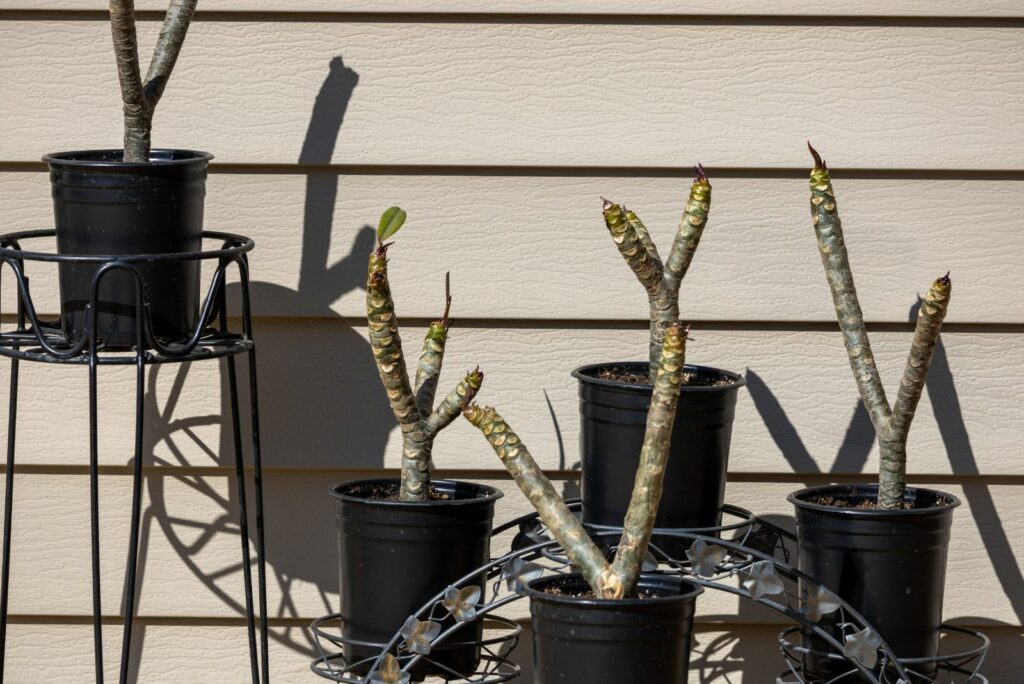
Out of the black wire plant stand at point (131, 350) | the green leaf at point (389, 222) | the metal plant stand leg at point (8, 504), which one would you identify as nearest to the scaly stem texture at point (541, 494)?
the green leaf at point (389, 222)

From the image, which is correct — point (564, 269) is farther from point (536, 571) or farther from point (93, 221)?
point (93, 221)

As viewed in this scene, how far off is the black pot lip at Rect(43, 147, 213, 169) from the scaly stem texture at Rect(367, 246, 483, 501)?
9.5 inches

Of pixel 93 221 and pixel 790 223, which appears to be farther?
pixel 790 223

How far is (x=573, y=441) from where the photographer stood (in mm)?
1631

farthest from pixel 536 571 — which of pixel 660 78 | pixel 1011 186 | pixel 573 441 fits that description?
pixel 1011 186

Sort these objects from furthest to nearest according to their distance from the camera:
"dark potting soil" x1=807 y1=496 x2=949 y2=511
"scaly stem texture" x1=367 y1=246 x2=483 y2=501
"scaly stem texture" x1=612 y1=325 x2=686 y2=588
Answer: "dark potting soil" x1=807 y1=496 x2=949 y2=511 → "scaly stem texture" x1=367 y1=246 x2=483 y2=501 → "scaly stem texture" x1=612 y1=325 x2=686 y2=588

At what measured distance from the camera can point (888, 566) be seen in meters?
1.35

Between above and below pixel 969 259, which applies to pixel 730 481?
below

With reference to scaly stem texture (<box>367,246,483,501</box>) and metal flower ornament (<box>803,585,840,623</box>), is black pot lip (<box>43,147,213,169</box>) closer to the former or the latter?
scaly stem texture (<box>367,246,483,501</box>)

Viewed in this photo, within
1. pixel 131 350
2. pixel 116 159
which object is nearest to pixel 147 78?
pixel 116 159

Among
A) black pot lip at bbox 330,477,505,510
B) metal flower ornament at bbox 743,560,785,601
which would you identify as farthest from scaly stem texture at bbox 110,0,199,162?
metal flower ornament at bbox 743,560,785,601

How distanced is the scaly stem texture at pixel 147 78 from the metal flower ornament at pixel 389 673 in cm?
61

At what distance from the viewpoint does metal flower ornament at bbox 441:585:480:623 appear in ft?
4.33

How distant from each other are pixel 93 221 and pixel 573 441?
0.66 m
